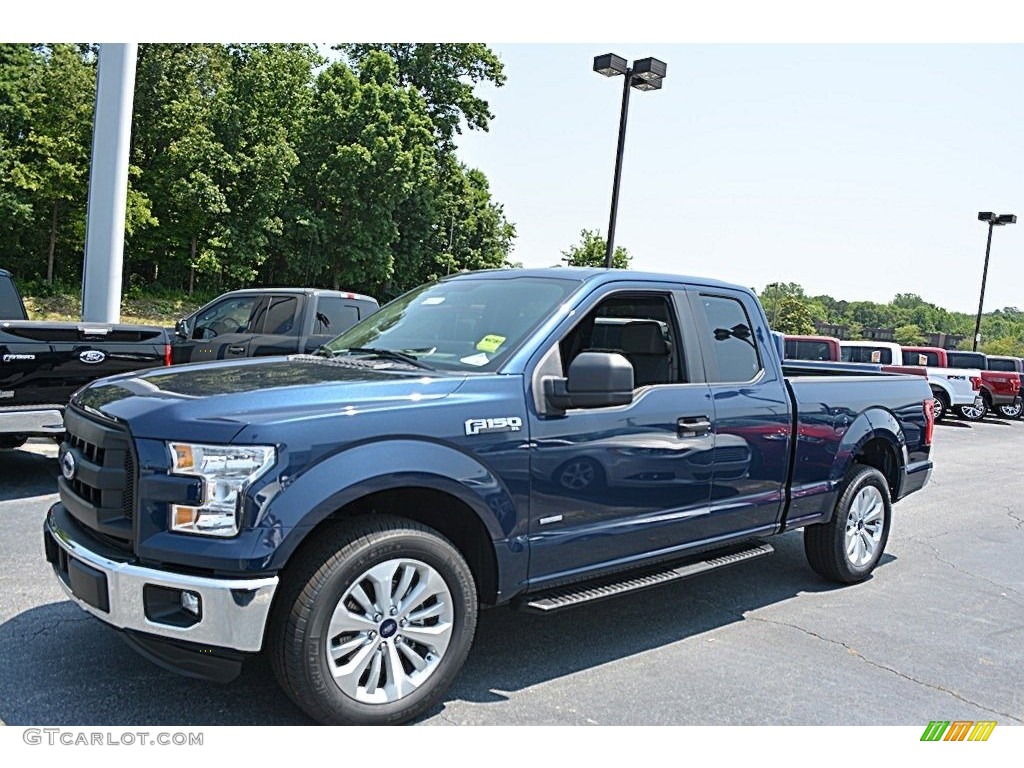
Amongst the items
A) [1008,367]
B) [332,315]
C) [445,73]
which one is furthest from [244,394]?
[445,73]

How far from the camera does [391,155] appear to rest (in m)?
40.2

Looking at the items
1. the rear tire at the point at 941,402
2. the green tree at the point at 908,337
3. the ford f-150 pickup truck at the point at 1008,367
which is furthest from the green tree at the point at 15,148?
the green tree at the point at 908,337

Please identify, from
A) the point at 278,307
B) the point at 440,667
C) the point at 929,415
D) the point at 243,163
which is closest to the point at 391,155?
the point at 243,163

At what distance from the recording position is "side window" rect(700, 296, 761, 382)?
16.1ft

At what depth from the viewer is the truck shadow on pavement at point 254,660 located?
11.2 feet

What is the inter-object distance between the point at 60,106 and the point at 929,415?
3892 centimetres

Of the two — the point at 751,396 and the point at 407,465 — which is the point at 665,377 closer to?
the point at 751,396

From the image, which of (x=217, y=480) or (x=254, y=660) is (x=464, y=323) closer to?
(x=217, y=480)

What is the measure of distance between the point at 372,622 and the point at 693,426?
2.00 meters

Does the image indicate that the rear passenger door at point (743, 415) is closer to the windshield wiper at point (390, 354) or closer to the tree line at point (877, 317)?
the windshield wiper at point (390, 354)

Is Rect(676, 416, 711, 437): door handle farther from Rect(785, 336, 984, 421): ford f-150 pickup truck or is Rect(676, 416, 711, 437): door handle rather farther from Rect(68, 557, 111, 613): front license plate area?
Rect(785, 336, 984, 421): ford f-150 pickup truck

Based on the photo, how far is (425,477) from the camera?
3.40 meters

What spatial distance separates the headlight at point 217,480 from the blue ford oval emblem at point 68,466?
773mm

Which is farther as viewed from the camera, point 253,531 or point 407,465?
point 407,465
